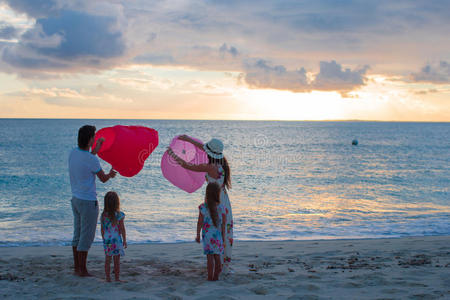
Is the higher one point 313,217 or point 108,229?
point 108,229

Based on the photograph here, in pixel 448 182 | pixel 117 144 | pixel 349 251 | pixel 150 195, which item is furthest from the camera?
pixel 448 182

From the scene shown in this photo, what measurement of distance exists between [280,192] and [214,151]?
1182cm

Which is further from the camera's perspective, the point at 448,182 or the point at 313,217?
the point at 448,182

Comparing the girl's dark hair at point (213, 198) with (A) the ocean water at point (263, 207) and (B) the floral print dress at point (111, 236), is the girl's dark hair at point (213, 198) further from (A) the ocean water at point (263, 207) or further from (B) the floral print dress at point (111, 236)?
(A) the ocean water at point (263, 207)

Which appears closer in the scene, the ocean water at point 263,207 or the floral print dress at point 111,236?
the floral print dress at point 111,236

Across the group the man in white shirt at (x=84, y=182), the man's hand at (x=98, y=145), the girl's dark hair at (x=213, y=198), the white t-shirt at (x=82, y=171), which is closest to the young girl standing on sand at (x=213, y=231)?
the girl's dark hair at (x=213, y=198)

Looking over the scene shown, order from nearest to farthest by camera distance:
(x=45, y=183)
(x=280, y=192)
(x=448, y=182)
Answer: (x=280, y=192) < (x=45, y=183) < (x=448, y=182)

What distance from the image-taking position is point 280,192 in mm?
16562

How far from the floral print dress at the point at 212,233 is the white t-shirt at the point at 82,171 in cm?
143

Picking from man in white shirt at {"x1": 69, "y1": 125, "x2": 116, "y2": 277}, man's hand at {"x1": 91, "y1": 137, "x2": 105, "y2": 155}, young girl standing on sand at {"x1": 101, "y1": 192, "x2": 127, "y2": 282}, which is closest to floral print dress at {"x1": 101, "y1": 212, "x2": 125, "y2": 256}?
young girl standing on sand at {"x1": 101, "y1": 192, "x2": 127, "y2": 282}

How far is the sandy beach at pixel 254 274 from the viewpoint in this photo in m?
4.56

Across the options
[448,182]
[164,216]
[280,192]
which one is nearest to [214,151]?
[164,216]

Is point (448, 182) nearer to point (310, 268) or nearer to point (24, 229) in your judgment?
point (310, 268)

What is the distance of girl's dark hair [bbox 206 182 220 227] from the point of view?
5012mm
